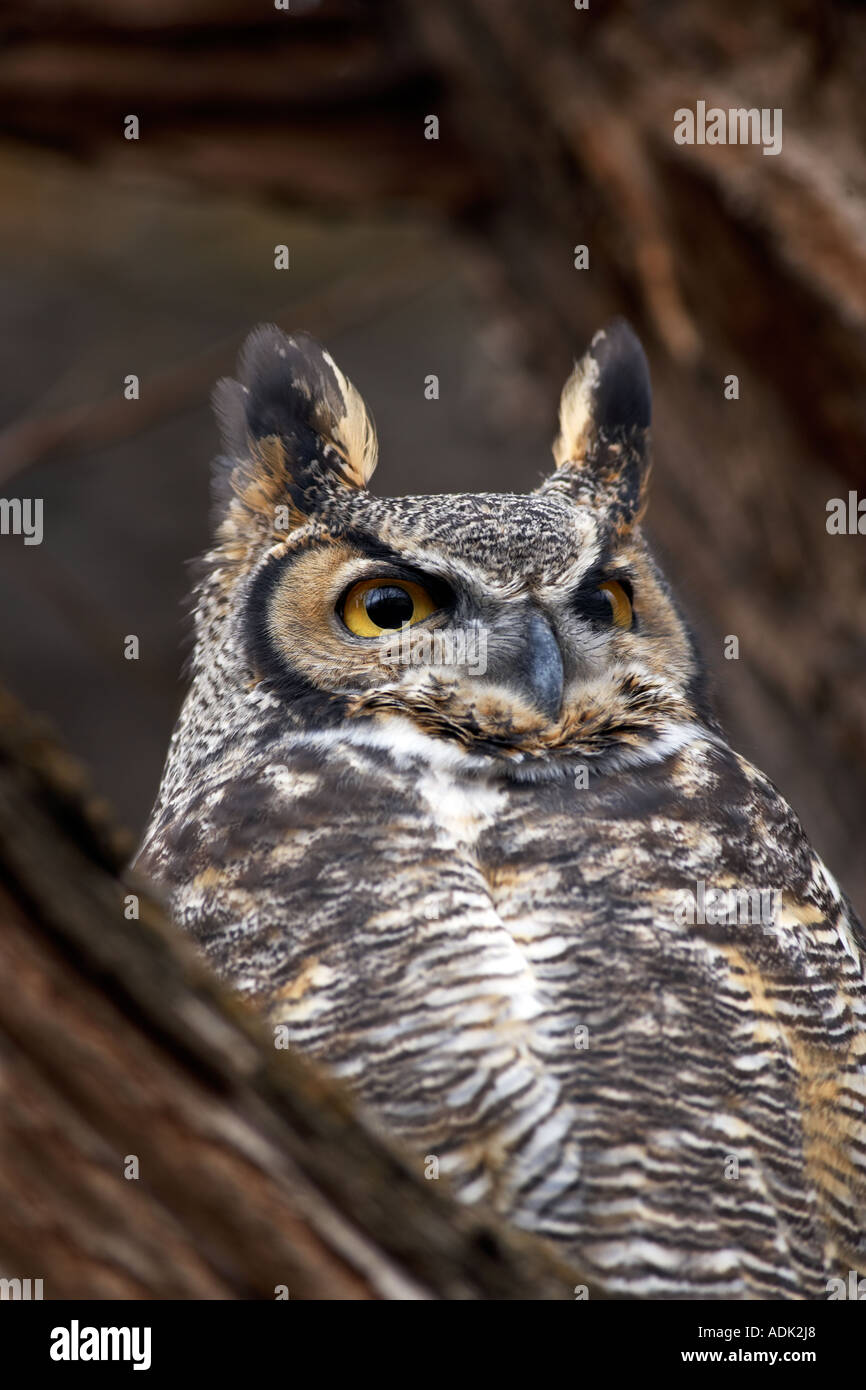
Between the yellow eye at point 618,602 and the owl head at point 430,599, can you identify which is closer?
the owl head at point 430,599

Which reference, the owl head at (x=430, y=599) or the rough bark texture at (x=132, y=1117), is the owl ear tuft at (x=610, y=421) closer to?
the owl head at (x=430, y=599)

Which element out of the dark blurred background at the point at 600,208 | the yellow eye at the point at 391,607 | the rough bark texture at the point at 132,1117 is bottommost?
the rough bark texture at the point at 132,1117

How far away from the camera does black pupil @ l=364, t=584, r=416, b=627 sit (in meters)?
2.01

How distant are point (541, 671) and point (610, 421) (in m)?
0.73

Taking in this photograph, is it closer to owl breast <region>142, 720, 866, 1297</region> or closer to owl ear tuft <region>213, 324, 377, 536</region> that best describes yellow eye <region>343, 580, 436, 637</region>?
owl breast <region>142, 720, 866, 1297</region>

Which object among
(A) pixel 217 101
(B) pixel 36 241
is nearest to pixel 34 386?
(B) pixel 36 241

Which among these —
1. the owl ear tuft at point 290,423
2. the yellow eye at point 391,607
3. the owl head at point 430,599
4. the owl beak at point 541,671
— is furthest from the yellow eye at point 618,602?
the owl ear tuft at point 290,423

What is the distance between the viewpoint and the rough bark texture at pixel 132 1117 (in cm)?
101

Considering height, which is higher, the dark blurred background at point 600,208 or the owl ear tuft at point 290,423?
the dark blurred background at point 600,208

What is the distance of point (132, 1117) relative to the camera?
1023mm

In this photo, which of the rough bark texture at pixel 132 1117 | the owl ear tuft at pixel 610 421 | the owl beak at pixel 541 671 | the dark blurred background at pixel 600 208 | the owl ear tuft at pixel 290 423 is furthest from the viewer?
the dark blurred background at pixel 600 208

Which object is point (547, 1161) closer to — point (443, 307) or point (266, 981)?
point (266, 981)

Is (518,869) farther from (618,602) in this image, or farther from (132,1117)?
(132,1117)
